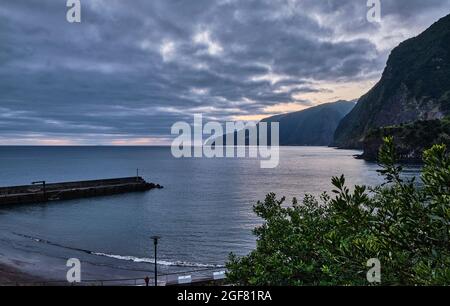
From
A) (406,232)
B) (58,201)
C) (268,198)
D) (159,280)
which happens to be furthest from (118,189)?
(406,232)

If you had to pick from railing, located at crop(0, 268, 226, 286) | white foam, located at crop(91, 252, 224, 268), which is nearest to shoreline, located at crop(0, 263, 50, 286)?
railing, located at crop(0, 268, 226, 286)

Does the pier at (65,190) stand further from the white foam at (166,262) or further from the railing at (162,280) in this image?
the railing at (162,280)

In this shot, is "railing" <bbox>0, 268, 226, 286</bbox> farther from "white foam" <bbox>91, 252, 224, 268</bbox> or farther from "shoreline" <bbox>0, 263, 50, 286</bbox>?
"white foam" <bbox>91, 252, 224, 268</bbox>

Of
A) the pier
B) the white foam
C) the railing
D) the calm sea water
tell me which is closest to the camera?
the railing

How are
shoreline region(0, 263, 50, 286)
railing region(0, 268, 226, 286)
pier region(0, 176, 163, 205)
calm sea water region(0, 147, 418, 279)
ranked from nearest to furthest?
1. railing region(0, 268, 226, 286)
2. shoreline region(0, 263, 50, 286)
3. calm sea water region(0, 147, 418, 279)
4. pier region(0, 176, 163, 205)

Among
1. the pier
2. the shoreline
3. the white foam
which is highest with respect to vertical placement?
the pier

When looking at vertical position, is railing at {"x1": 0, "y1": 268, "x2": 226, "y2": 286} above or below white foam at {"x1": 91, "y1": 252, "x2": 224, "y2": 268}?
above

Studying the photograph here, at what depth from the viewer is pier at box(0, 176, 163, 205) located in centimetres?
9499

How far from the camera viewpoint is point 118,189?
4653 inches

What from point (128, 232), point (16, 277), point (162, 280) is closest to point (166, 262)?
→ point (162, 280)

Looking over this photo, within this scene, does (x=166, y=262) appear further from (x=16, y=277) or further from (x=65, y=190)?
(x=65, y=190)

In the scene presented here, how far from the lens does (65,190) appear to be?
105 metres

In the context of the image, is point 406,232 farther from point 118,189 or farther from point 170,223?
point 118,189

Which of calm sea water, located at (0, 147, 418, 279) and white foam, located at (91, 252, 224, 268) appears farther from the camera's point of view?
calm sea water, located at (0, 147, 418, 279)
